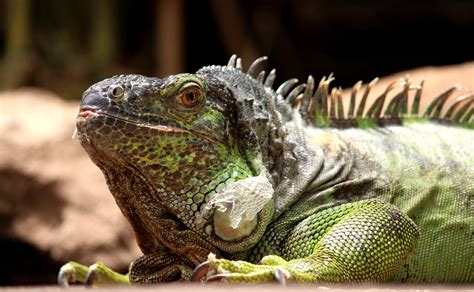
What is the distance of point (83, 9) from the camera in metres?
15.2

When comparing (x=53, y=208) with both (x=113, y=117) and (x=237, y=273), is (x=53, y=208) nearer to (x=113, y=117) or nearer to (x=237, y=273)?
(x=113, y=117)

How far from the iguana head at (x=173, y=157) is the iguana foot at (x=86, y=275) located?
1.46 feet

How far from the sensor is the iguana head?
392 centimetres

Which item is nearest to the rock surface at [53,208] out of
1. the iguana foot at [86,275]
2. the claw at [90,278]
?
the iguana foot at [86,275]

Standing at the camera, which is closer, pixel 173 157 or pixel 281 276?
pixel 281 276

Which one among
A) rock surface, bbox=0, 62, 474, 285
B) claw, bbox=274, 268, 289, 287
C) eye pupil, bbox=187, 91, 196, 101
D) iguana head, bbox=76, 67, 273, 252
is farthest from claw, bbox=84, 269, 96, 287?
rock surface, bbox=0, 62, 474, 285

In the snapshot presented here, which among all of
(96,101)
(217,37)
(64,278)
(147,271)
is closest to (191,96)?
(96,101)

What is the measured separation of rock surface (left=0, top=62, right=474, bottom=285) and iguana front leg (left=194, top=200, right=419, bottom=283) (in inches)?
169

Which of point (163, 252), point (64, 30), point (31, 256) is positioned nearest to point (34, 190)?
point (31, 256)

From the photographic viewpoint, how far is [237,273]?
332cm

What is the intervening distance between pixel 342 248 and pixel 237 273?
0.72m

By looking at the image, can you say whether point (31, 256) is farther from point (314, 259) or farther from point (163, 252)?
point (314, 259)

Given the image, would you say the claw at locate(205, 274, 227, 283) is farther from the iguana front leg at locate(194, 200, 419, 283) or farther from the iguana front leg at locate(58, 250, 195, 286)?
the iguana front leg at locate(58, 250, 195, 286)

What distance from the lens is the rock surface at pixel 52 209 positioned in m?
8.27
